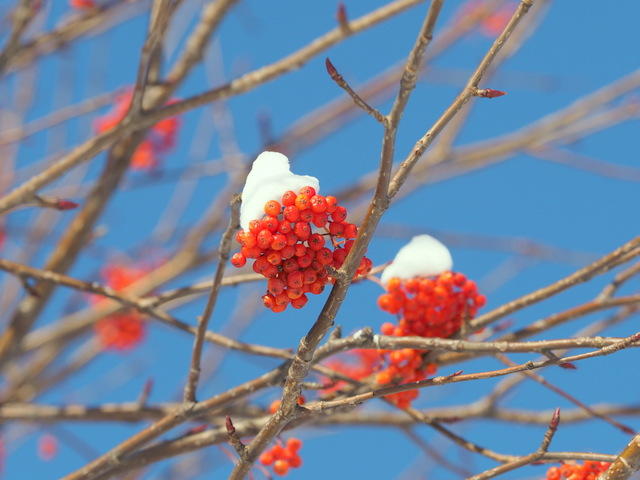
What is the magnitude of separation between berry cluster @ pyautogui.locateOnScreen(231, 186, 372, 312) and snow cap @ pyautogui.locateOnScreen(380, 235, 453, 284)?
0.76 metres

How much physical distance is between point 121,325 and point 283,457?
8.18 feet

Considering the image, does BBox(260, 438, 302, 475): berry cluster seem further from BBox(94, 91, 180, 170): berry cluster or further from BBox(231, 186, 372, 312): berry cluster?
BBox(94, 91, 180, 170): berry cluster

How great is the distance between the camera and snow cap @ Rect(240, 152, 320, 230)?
138 cm

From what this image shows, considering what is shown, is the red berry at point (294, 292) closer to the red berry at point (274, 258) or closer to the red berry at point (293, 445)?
the red berry at point (274, 258)

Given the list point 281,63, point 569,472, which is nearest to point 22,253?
point 281,63

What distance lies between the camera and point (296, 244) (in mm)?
1323

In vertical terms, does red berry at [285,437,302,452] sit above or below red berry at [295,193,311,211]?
above

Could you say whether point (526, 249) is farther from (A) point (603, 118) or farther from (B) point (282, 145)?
(B) point (282, 145)

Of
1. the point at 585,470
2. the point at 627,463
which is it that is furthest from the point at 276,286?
the point at 585,470

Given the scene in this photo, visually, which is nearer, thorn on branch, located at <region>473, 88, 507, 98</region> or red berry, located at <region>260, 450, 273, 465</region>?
thorn on branch, located at <region>473, 88, 507, 98</region>

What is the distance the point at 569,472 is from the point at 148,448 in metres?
1.19

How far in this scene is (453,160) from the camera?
3684 millimetres

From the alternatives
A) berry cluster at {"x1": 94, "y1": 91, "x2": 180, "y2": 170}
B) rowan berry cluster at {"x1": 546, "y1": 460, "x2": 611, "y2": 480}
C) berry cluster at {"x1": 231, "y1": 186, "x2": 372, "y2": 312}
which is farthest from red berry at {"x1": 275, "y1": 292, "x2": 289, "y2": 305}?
berry cluster at {"x1": 94, "y1": 91, "x2": 180, "y2": 170}

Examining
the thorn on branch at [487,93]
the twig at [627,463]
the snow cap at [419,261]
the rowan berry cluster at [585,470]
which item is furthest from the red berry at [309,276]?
the rowan berry cluster at [585,470]
